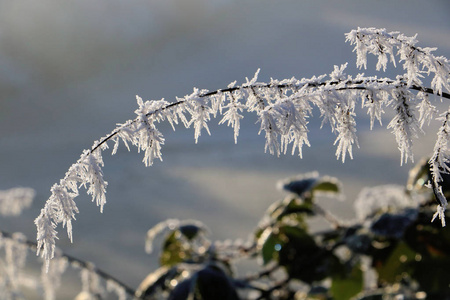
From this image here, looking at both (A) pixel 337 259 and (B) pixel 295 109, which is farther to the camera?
(A) pixel 337 259

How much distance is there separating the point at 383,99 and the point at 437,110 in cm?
11

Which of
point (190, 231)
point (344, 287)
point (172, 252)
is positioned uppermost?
point (190, 231)

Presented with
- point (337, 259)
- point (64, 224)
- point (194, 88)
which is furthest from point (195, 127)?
point (337, 259)

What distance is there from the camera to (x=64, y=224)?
92 centimetres

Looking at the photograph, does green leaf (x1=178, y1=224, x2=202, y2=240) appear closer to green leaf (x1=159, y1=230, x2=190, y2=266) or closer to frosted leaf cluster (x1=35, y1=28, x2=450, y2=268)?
green leaf (x1=159, y1=230, x2=190, y2=266)

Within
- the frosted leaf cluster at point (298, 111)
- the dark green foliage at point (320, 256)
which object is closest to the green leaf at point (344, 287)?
→ the dark green foliage at point (320, 256)

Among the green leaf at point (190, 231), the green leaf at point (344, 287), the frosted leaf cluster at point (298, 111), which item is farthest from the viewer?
the green leaf at point (190, 231)

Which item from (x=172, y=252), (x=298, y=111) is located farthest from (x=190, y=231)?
(x=298, y=111)

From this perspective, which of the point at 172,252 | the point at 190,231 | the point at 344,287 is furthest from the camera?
the point at 172,252

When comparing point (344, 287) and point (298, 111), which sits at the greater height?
point (298, 111)

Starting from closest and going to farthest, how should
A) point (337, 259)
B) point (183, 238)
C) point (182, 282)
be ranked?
point (182, 282), point (337, 259), point (183, 238)

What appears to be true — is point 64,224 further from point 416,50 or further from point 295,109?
point 416,50

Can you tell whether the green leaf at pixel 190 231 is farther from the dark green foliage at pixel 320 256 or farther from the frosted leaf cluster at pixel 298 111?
the frosted leaf cluster at pixel 298 111

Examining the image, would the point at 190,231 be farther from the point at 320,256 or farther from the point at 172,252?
the point at 320,256
